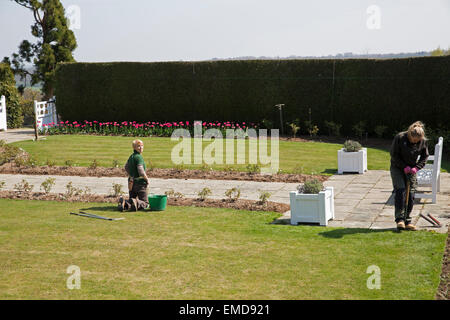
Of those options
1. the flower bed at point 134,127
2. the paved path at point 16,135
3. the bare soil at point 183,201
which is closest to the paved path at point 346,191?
the bare soil at point 183,201

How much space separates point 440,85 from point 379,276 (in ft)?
46.6

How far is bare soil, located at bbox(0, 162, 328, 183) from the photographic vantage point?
43.1 feet

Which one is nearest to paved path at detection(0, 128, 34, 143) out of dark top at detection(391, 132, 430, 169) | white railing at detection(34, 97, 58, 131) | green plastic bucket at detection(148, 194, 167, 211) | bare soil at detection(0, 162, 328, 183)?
white railing at detection(34, 97, 58, 131)

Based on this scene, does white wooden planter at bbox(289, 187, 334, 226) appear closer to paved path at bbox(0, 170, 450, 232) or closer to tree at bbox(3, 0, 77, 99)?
paved path at bbox(0, 170, 450, 232)

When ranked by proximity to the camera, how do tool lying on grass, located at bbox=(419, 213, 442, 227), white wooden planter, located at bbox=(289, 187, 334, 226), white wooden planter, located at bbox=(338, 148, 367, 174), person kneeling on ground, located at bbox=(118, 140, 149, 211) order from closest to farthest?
tool lying on grass, located at bbox=(419, 213, 442, 227) → white wooden planter, located at bbox=(289, 187, 334, 226) → person kneeling on ground, located at bbox=(118, 140, 149, 211) → white wooden planter, located at bbox=(338, 148, 367, 174)

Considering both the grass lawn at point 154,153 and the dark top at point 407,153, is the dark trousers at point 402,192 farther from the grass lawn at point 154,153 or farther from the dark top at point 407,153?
the grass lawn at point 154,153

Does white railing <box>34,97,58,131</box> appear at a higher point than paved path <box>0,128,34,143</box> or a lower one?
higher

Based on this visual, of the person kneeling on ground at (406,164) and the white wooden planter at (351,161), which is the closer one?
the person kneeling on ground at (406,164)

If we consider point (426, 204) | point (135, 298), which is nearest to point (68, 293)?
point (135, 298)

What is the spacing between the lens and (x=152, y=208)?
10.4 metres

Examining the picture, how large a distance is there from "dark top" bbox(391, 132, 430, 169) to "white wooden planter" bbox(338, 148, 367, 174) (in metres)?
5.11

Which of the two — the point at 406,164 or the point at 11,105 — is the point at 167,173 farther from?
the point at 11,105

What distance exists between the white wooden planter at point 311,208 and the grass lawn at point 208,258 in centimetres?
27

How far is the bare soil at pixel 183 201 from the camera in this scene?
10332mm
